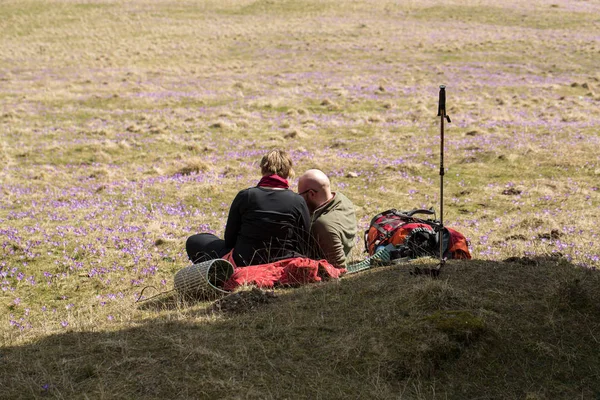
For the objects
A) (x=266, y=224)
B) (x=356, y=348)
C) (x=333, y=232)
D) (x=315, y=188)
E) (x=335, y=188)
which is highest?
(x=315, y=188)

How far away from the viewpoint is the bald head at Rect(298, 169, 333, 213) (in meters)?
7.83

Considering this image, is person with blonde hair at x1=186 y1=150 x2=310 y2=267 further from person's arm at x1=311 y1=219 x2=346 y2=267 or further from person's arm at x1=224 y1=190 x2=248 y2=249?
person's arm at x1=311 y1=219 x2=346 y2=267

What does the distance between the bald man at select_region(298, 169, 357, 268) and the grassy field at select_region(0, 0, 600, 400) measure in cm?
61

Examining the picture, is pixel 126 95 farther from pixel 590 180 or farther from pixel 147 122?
pixel 590 180

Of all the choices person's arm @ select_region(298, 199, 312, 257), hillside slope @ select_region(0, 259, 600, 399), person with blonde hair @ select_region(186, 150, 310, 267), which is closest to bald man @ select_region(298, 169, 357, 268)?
person's arm @ select_region(298, 199, 312, 257)

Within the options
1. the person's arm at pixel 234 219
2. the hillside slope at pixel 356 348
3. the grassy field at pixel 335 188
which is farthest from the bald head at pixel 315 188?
the hillside slope at pixel 356 348

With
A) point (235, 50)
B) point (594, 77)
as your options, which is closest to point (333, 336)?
point (594, 77)

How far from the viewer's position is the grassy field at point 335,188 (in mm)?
4910

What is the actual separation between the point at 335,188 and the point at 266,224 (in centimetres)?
656

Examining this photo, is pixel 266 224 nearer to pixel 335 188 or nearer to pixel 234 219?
pixel 234 219

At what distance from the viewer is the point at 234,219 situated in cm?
723

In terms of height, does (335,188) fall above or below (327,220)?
below

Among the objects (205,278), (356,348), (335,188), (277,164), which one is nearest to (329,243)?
(277,164)

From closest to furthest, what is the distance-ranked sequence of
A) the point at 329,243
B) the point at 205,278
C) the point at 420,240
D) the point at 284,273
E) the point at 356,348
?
the point at 356,348, the point at 205,278, the point at 284,273, the point at 329,243, the point at 420,240
